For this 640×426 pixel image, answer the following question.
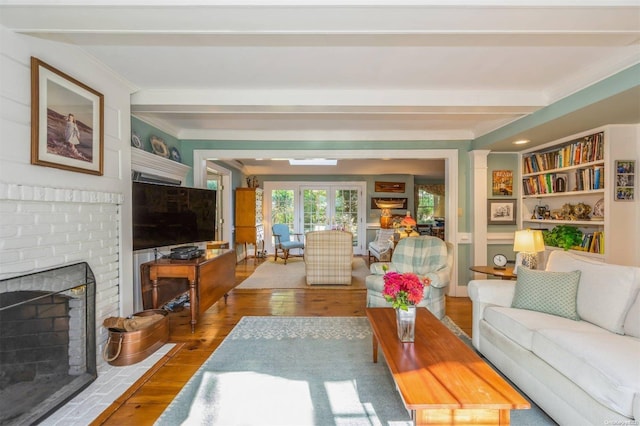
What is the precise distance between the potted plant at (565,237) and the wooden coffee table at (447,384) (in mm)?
2554

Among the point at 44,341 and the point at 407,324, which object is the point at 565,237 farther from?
the point at 44,341

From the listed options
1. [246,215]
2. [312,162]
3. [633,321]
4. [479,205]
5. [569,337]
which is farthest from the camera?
[246,215]

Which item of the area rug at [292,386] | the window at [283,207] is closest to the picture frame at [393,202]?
the window at [283,207]

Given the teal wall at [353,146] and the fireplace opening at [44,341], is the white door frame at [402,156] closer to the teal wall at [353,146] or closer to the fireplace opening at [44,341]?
the teal wall at [353,146]

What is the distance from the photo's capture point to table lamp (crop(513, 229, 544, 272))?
2889 mm

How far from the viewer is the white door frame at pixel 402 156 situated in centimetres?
423

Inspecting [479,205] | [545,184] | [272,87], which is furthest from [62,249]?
[545,184]

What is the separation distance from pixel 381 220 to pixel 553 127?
17.0 feet

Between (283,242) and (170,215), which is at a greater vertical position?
(170,215)

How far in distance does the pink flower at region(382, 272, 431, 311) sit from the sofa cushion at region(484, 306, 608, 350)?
0.74m

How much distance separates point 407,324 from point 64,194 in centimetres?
232

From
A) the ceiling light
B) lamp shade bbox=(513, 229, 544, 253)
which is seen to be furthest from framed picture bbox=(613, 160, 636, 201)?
the ceiling light

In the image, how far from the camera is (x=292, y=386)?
79.4 inches

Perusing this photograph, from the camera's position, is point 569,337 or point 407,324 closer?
point 569,337
